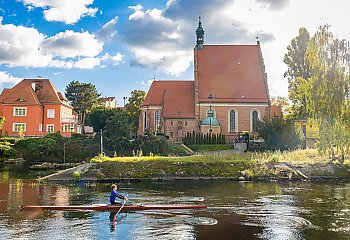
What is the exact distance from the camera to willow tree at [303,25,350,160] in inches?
1142

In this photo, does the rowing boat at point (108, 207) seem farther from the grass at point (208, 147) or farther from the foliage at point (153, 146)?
the grass at point (208, 147)

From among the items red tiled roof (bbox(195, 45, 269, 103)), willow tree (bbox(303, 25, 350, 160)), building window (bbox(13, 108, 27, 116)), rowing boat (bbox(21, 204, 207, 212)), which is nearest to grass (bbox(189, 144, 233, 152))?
red tiled roof (bbox(195, 45, 269, 103))

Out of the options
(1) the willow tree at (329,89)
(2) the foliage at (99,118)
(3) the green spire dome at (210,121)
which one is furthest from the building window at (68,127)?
(1) the willow tree at (329,89)

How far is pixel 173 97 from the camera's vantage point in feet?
171

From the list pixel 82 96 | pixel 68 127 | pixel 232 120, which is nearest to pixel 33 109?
pixel 68 127

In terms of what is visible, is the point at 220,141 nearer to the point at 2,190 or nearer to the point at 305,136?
the point at 305,136

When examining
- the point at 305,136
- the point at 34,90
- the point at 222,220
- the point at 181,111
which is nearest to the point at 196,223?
the point at 222,220

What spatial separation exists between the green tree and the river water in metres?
18.1

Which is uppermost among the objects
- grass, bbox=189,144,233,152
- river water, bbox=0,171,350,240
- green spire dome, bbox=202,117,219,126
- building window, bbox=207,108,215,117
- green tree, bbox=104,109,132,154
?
building window, bbox=207,108,215,117

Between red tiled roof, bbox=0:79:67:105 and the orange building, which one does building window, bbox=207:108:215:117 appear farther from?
red tiled roof, bbox=0:79:67:105

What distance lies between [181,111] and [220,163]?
22.3 metres

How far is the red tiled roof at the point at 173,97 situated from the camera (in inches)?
1994

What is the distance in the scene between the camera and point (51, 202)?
59.1ft

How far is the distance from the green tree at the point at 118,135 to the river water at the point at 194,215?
18100 millimetres
